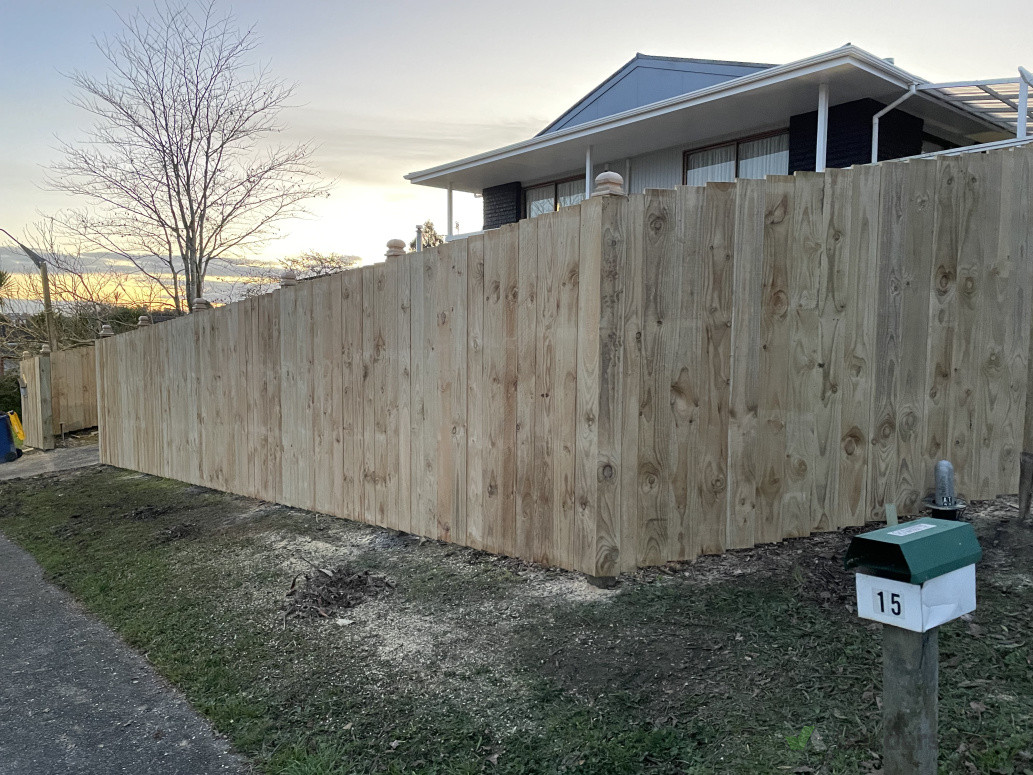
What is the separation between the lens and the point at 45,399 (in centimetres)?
1184

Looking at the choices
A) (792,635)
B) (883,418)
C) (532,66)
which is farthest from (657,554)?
(532,66)

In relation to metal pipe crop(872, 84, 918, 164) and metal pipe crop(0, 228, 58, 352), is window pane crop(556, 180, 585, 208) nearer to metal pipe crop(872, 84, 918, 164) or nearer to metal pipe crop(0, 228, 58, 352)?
metal pipe crop(872, 84, 918, 164)

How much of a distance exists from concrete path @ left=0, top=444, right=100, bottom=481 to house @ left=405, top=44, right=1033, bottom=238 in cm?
819

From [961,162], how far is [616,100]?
11766 millimetres

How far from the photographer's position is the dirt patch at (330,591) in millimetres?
3621

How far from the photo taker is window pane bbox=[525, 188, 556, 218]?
14141 millimetres

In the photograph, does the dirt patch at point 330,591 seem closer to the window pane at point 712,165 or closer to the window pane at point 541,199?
the window pane at point 712,165

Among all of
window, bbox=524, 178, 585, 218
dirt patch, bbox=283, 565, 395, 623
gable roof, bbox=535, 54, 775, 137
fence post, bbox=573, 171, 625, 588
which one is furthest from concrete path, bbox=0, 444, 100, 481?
gable roof, bbox=535, 54, 775, 137

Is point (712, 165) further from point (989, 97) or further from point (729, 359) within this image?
point (729, 359)

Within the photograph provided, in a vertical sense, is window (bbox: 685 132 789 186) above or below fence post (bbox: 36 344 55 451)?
above

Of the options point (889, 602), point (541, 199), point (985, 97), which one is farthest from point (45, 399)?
point (985, 97)

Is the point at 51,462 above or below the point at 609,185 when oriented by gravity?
below

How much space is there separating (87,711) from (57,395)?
1129 cm

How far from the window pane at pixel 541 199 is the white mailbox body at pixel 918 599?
1310 cm
